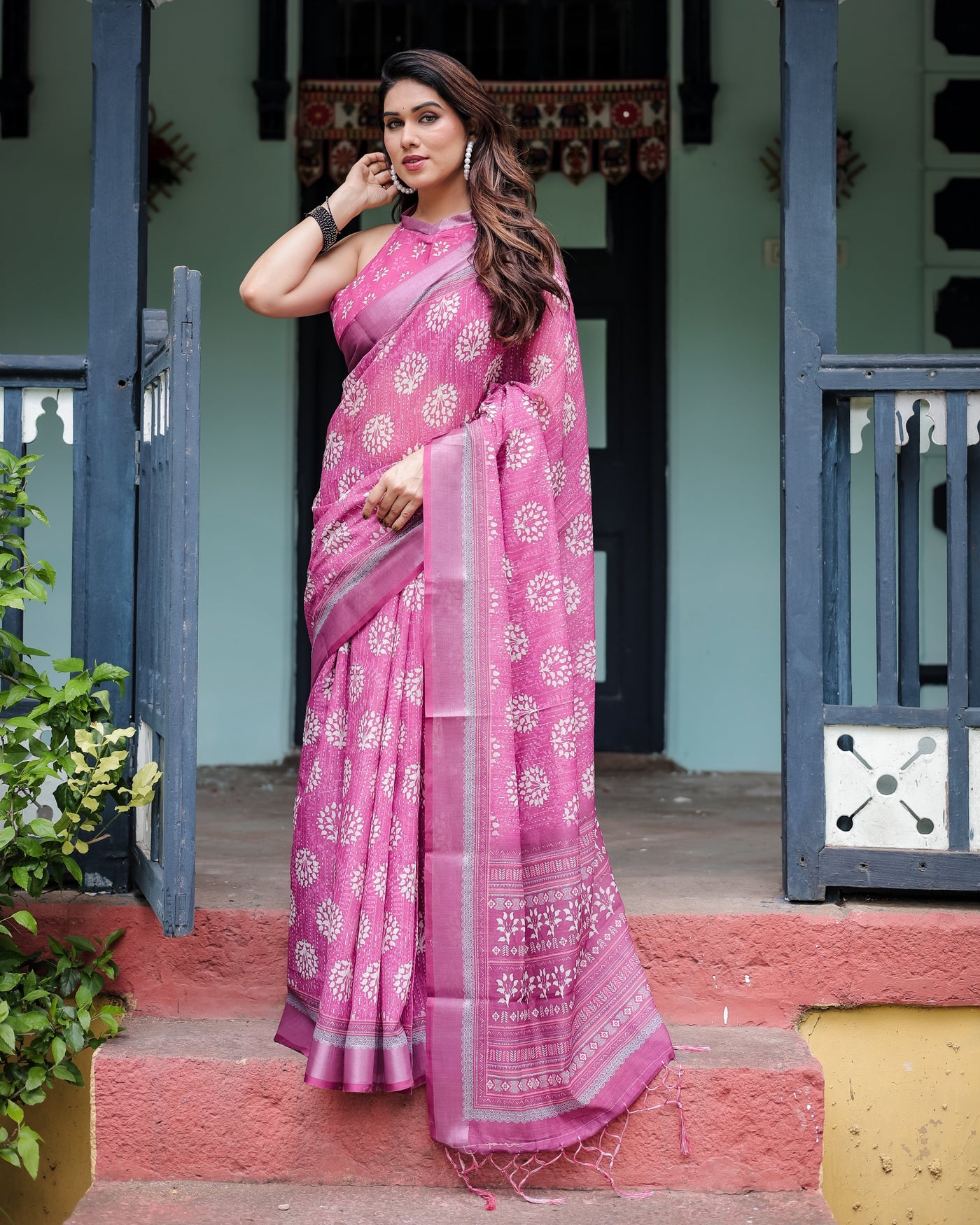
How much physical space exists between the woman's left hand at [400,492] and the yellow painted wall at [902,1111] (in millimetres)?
1446

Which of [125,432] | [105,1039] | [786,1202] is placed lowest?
[786,1202]

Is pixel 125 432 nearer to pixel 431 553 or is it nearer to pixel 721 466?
pixel 431 553

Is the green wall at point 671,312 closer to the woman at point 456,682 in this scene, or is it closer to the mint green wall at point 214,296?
the mint green wall at point 214,296

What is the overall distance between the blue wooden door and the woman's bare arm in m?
A: 0.24

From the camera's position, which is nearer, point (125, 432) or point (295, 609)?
point (125, 432)

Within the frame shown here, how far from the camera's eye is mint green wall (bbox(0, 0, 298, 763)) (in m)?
5.11

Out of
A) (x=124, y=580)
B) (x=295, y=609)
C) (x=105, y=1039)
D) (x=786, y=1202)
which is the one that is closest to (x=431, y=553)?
(x=124, y=580)

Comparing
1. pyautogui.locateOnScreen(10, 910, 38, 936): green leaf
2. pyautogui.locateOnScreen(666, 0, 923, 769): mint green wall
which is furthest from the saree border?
pyautogui.locateOnScreen(666, 0, 923, 769): mint green wall

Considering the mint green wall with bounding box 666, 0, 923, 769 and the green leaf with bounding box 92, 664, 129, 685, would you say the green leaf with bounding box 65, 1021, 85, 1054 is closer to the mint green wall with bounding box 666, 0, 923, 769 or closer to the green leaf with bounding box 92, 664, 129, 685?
the green leaf with bounding box 92, 664, 129, 685

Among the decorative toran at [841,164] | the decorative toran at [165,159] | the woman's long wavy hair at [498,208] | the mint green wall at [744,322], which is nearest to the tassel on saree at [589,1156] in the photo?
the woman's long wavy hair at [498,208]

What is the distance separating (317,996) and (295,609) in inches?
109

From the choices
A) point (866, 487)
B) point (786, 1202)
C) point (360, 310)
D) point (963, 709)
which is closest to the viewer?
point (786, 1202)

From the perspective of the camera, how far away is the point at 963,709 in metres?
2.97

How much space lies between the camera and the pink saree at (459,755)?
2.46 metres
